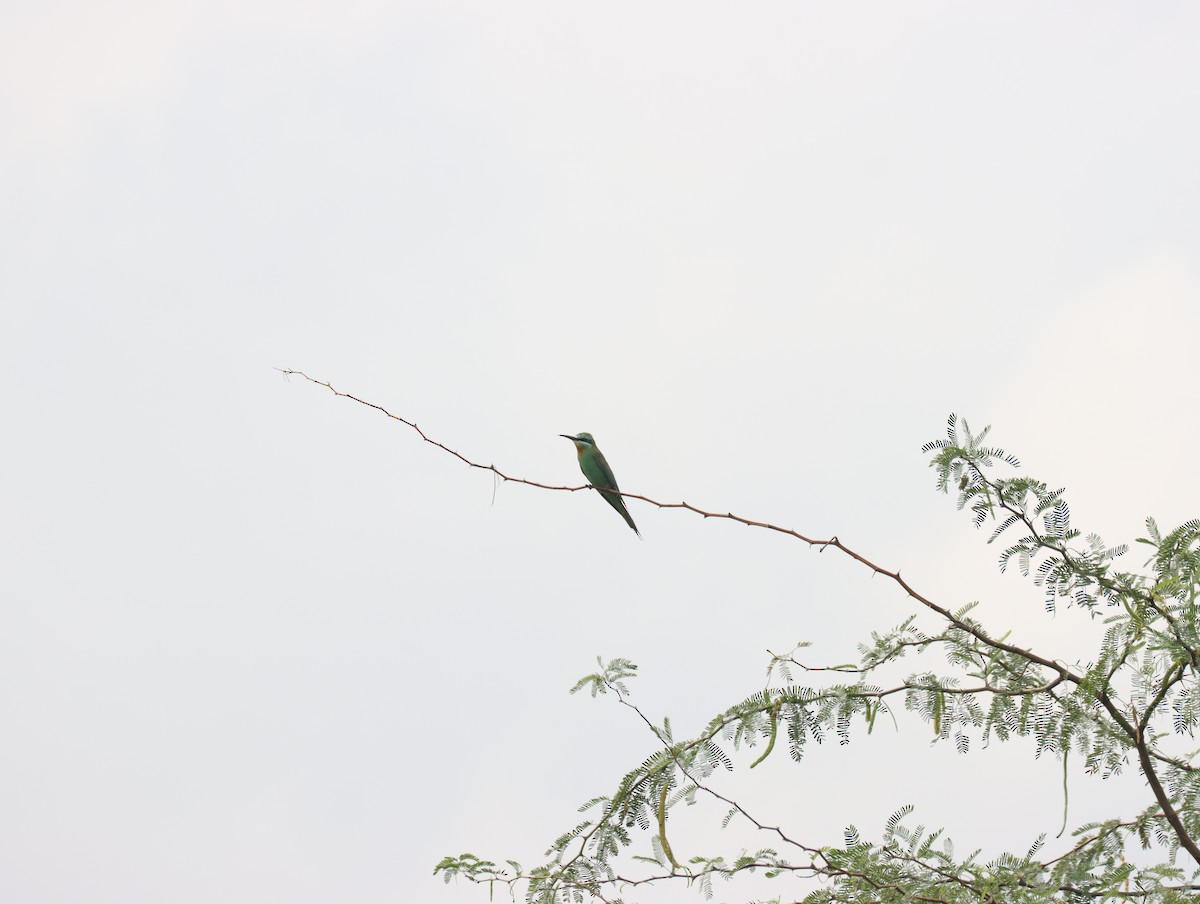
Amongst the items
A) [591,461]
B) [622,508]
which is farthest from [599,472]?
[622,508]

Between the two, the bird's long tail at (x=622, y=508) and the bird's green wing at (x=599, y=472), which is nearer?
the bird's long tail at (x=622, y=508)

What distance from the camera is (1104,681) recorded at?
Result: 13.5 feet

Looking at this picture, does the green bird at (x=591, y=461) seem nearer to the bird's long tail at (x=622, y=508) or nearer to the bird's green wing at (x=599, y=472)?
the bird's green wing at (x=599, y=472)

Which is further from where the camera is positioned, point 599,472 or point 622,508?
point 599,472

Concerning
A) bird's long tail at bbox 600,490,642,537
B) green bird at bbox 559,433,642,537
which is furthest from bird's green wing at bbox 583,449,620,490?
bird's long tail at bbox 600,490,642,537

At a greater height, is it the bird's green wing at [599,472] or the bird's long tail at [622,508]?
the bird's green wing at [599,472]

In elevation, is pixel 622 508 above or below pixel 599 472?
below

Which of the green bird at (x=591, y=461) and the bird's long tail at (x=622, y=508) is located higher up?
the green bird at (x=591, y=461)

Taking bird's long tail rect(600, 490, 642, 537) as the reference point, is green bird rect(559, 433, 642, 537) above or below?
above

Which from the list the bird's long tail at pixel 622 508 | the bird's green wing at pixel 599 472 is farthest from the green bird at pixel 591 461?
the bird's long tail at pixel 622 508

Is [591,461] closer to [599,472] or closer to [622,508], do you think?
[599,472]

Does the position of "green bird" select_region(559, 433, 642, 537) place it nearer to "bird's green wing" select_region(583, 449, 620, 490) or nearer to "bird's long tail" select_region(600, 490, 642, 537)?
"bird's green wing" select_region(583, 449, 620, 490)

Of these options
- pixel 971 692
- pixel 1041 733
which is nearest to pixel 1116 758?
pixel 1041 733

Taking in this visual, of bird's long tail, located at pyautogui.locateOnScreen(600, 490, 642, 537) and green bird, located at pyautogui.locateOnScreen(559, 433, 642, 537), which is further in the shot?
green bird, located at pyautogui.locateOnScreen(559, 433, 642, 537)
